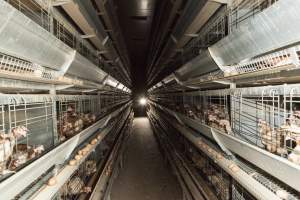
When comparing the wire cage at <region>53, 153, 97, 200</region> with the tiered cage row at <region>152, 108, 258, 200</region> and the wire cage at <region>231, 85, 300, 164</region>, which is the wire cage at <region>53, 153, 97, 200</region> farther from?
the wire cage at <region>231, 85, 300, 164</region>

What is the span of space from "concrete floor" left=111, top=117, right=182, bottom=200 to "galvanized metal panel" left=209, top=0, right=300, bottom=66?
260cm

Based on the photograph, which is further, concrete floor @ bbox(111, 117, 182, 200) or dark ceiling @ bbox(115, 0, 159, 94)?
dark ceiling @ bbox(115, 0, 159, 94)

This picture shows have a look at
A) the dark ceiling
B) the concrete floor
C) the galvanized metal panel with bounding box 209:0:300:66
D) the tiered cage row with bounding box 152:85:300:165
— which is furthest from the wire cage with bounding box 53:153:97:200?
the dark ceiling

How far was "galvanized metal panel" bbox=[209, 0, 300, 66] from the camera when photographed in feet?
2.68

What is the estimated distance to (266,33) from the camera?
102 centimetres

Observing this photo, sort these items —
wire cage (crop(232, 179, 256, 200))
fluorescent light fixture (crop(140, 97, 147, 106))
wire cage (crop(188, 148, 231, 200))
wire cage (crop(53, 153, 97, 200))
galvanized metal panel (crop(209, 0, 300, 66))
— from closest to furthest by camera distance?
1. galvanized metal panel (crop(209, 0, 300, 66))
2. wire cage (crop(232, 179, 256, 200))
3. wire cage (crop(53, 153, 97, 200))
4. wire cage (crop(188, 148, 231, 200))
5. fluorescent light fixture (crop(140, 97, 147, 106))

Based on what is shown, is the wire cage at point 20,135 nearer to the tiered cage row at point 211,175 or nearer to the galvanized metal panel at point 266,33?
the galvanized metal panel at point 266,33

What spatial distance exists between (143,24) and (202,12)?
16.5ft

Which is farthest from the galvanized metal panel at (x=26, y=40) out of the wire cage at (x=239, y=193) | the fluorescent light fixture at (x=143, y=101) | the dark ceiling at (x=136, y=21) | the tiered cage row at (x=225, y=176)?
the fluorescent light fixture at (x=143, y=101)

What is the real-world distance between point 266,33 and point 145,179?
3561 millimetres

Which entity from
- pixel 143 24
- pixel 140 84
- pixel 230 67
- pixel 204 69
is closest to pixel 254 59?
pixel 230 67

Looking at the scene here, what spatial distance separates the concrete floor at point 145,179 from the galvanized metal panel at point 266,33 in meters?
2.60

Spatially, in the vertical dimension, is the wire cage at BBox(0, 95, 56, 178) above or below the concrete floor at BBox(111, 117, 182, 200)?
above

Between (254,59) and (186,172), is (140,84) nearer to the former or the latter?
(186,172)
